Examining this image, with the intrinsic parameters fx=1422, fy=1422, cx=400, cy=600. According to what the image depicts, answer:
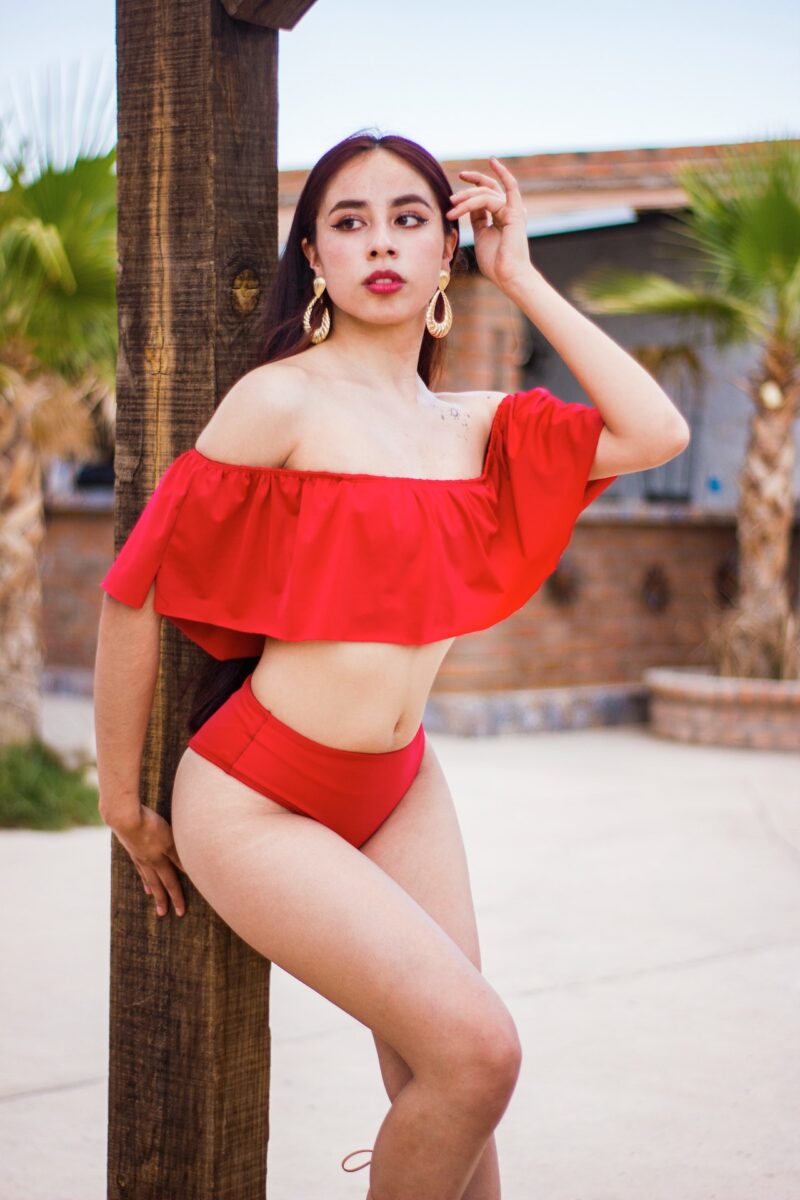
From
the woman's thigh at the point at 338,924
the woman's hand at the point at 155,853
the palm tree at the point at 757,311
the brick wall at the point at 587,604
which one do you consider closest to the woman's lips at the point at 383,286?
the woman's thigh at the point at 338,924

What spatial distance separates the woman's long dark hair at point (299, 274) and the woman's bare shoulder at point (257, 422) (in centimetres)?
13

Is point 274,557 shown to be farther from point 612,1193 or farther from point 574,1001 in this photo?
point 574,1001

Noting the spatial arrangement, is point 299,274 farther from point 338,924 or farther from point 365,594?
point 338,924

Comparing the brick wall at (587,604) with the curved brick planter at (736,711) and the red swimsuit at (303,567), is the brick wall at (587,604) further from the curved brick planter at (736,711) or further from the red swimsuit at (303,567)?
the red swimsuit at (303,567)

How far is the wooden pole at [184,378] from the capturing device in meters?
2.22

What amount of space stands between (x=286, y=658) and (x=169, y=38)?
3.29 ft

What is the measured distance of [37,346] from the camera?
6562 millimetres

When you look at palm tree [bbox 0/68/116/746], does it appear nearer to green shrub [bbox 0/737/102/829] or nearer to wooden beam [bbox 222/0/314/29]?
green shrub [bbox 0/737/102/829]

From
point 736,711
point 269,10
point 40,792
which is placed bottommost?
point 736,711

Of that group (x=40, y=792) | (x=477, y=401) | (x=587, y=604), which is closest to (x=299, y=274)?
(x=477, y=401)

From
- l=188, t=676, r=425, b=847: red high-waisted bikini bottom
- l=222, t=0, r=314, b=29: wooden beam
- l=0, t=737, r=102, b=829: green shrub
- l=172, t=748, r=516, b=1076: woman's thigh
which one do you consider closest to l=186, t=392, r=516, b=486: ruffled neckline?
l=188, t=676, r=425, b=847: red high-waisted bikini bottom

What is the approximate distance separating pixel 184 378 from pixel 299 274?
0.25m

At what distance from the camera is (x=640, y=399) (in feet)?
7.04

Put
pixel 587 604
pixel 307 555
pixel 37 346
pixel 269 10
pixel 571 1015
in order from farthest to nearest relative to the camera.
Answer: pixel 587 604 → pixel 37 346 → pixel 571 1015 → pixel 269 10 → pixel 307 555
